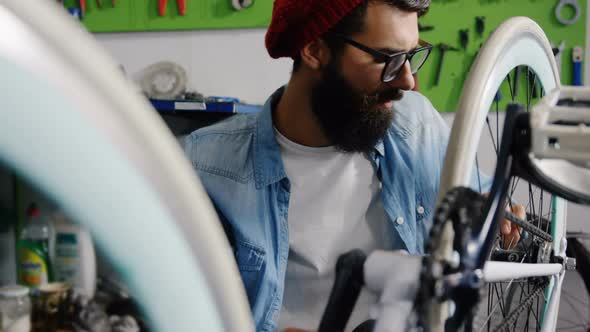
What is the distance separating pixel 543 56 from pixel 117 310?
579 mm

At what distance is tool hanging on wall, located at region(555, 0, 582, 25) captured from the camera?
1.77 m

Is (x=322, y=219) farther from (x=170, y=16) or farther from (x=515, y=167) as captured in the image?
(x=170, y=16)

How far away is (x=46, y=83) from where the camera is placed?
0.18 meters

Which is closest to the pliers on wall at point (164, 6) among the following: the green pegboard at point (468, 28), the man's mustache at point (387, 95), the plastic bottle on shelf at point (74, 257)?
the green pegboard at point (468, 28)

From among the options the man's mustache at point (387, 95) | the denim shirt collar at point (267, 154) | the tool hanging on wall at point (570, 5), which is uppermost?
the tool hanging on wall at point (570, 5)

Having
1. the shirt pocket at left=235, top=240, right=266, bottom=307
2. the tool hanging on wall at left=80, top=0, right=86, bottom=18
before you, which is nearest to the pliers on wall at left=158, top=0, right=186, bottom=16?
the tool hanging on wall at left=80, top=0, right=86, bottom=18

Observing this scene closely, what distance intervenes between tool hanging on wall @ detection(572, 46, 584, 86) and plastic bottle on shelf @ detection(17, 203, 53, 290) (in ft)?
6.07

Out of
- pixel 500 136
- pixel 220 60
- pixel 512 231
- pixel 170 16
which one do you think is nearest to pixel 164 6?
pixel 170 16

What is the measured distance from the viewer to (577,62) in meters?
1.76

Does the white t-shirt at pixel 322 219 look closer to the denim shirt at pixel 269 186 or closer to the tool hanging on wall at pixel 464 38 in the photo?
the denim shirt at pixel 269 186

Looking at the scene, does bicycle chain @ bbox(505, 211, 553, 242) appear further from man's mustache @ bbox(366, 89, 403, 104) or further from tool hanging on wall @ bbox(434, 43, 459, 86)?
tool hanging on wall @ bbox(434, 43, 459, 86)

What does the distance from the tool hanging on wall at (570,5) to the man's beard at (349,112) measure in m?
1.05

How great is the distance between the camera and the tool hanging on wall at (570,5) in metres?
1.77

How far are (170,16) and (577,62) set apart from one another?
138cm
